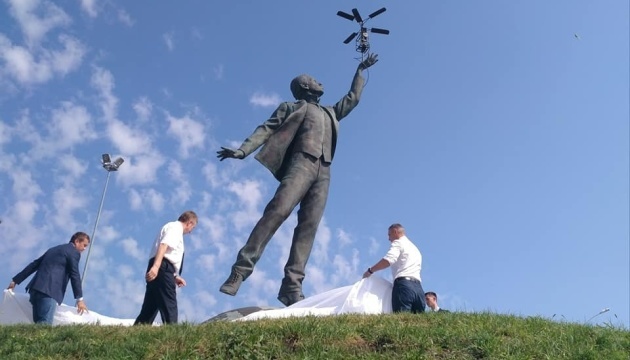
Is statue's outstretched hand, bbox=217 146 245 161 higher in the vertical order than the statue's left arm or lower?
lower

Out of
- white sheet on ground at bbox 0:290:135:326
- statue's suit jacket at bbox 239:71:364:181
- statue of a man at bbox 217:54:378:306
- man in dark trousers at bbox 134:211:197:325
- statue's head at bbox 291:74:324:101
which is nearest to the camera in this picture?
man in dark trousers at bbox 134:211:197:325

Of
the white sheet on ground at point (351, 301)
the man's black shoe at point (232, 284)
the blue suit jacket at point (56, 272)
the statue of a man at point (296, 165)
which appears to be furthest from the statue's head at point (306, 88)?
the blue suit jacket at point (56, 272)

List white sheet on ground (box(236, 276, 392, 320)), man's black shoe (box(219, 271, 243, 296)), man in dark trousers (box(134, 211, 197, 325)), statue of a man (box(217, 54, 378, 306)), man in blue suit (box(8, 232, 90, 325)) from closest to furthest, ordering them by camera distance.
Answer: man in dark trousers (box(134, 211, 197, 325)) < white sheet on ground (box(236, 276, 392, 320)) < man in blue suit (box(8, 232, 90, 325)) < man's black shoe (box(219, 271, 243, 296)) < statue of a man (box(217, 54, 378, 306))

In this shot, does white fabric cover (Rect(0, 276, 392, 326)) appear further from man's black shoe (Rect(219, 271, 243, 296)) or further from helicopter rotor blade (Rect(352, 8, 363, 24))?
helicopter rotor blade (Rect(352, 8, 363, 24))

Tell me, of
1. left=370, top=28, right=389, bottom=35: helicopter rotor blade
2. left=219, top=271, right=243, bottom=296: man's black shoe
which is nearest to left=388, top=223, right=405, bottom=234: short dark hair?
left=219, top=271, right=243, bottom=296: man's black shoe

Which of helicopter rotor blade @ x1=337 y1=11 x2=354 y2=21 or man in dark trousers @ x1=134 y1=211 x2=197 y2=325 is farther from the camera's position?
helicopter rotor blade @ x1=337 y1=11 x2=354 y2=21

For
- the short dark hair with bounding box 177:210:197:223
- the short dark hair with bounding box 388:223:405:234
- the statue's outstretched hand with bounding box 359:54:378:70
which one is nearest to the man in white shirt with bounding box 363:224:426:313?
the short dark hair with bounding box 388:223:405:234

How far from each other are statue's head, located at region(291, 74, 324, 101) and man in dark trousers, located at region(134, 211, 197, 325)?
4095 millimetres

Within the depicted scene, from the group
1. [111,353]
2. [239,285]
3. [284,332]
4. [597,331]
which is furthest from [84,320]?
[597,331]

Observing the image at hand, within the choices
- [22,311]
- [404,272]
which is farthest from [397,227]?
[22,311]

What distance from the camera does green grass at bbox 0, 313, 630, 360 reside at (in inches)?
225

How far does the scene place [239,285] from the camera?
9.24 m

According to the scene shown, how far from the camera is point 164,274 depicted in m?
7.50

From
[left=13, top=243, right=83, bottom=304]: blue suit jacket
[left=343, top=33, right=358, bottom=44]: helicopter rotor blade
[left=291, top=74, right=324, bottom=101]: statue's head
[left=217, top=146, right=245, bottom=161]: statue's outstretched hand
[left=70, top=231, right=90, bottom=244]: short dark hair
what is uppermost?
[left=343, top=33, right=358, bottom=44]: helicopter rotor blade
